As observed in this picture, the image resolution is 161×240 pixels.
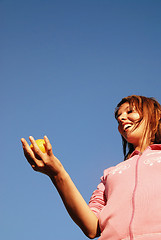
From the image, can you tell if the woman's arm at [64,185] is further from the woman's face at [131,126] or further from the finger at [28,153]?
the woman's face at [131,126]

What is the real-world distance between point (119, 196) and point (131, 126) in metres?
1.16

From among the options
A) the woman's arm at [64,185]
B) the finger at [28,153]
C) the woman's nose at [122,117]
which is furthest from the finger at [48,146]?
the woman's nose at [122,117]

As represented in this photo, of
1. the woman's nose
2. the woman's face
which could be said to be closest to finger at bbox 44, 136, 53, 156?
the woman's face

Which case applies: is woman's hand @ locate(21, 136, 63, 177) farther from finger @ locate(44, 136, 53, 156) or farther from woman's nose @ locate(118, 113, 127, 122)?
woman's nose @ locate(118, 113, 127, 122)

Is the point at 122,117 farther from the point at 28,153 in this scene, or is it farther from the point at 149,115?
the point at 28,153

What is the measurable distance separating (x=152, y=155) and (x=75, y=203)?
0.97 metres

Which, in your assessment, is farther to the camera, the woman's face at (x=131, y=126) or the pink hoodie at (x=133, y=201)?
the woman's face at (x=131, y=126)

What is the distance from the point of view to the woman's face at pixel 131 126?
3627 mm

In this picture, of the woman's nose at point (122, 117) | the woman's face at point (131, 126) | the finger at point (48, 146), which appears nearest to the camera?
the finger at point (48, 146)

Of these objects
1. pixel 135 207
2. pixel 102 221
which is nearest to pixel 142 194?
pixel 135 207

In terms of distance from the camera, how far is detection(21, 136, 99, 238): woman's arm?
2.37m

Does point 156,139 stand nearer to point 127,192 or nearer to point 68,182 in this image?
point 127,192

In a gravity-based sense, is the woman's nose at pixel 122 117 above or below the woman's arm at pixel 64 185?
above

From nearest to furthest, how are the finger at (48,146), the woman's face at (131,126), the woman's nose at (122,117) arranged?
1. the finger at (48,146)
2. the woman's face at (131,126)
3. the woman's nose at (122,117)
